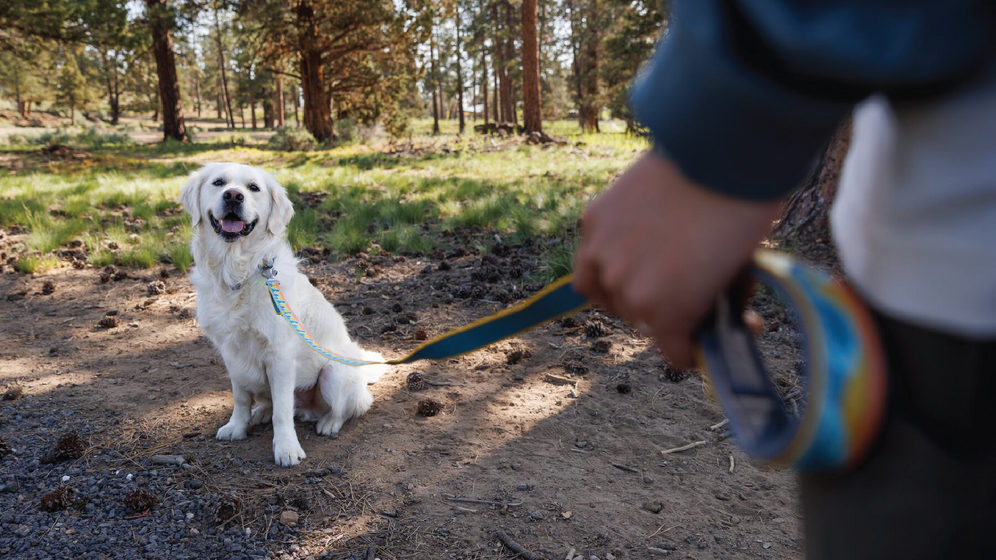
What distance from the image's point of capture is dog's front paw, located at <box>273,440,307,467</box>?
121 inches

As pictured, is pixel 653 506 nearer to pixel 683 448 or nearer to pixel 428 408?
pixel 683 448

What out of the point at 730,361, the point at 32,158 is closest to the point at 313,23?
the point at 32,158

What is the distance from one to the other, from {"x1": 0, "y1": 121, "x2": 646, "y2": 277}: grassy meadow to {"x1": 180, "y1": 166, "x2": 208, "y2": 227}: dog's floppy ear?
2433 millimetres

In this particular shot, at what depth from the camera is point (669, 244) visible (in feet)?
2.11

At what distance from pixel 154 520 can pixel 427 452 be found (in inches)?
48.5

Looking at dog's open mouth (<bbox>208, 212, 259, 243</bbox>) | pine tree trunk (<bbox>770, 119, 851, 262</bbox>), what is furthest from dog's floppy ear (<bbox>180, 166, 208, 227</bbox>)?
pine tree trunk (<bbox>770, 119, 851, 262</bbox>)

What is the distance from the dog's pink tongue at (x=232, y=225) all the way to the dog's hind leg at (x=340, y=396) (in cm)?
92

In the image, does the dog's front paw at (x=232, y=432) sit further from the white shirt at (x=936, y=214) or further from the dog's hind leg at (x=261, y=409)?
the white shirt at (x=936, y=214)

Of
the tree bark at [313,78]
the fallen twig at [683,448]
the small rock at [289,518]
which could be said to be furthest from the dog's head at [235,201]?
the tree bark at [313,78]

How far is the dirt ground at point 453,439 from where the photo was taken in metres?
2.54

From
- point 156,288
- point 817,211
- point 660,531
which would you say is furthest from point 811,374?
point 156,288

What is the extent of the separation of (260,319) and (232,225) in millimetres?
569

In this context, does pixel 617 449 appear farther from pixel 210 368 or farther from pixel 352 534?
pixel 210 368

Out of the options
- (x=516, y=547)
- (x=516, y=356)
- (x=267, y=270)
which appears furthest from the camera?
(x=516, y=356)
